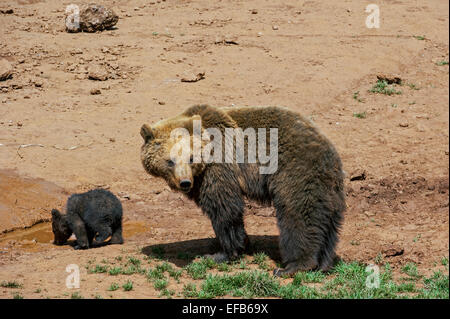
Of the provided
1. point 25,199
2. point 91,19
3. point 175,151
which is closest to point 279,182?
point 175,151

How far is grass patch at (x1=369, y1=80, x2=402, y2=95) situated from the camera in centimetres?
1295

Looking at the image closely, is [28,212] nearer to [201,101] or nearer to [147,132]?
[147,132]

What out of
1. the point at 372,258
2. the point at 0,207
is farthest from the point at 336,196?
the point at 0,207

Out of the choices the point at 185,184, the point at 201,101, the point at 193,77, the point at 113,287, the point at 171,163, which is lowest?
the point at 113,287

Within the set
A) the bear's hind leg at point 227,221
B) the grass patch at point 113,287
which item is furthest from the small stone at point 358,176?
the grass patch at point 113,287

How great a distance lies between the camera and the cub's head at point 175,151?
20.5ft

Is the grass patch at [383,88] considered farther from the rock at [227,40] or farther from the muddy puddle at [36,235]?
the muddy puddle at [36,235]

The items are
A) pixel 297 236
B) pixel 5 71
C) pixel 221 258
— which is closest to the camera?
pixel 297 236

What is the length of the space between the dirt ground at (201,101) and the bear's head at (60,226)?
20 centimetres

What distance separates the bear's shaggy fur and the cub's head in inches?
0.4

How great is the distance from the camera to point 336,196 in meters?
6.21

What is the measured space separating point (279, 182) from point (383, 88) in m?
7.60

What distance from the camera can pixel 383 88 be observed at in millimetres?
13109

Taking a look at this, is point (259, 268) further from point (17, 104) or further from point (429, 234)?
point (17, 104)
